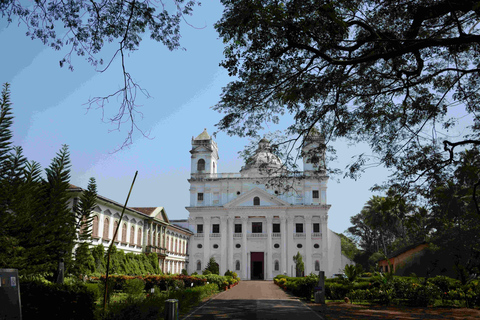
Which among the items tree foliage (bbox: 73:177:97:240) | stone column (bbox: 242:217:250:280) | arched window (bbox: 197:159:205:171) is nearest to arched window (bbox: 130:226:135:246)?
tree foliage (bbox: 73:177:97:240)

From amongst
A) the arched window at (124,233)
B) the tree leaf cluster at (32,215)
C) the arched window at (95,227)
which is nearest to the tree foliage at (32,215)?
the tree leaf cluster at (32,215)

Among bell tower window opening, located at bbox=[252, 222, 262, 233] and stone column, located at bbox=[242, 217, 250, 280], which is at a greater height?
bell tower window opening, located at bbox=[252, 222, 262, 233]

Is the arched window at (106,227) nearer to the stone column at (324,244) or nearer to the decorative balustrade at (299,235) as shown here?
the decorative balustrade at (299,235)

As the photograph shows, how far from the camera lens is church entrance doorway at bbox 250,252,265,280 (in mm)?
53028

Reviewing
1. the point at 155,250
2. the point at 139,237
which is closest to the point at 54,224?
the point at 139,237

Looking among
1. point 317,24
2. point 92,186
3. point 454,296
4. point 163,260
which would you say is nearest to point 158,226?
point 163,260

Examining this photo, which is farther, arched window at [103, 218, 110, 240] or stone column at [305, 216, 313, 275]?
stone column at [305, 216, 313, 275]

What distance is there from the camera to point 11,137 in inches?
754

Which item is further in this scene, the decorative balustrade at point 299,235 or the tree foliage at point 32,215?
the decorative balustrade at point 299,235

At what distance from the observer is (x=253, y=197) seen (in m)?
54.5

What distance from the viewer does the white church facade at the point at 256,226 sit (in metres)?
51.9

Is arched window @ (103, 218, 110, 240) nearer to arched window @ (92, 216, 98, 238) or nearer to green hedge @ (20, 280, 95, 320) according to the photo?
arched window @ (92, 216, 98, 238)

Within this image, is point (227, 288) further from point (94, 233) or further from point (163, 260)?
point (163, 260)

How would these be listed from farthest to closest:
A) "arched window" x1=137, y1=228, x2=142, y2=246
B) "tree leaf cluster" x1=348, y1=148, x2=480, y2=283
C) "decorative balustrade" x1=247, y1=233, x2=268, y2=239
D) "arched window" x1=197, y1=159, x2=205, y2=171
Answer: "arched window" x1=197, y1=159, x2=205, y2=171 < "decorative balustrade" x1=247, y1=233, x2=268, y2=239 < "arched window" x1=137, y1=228, x2=142, y2=246 < "tree leaf cluster" x1=348, y1=148, x2=480, y2=283
